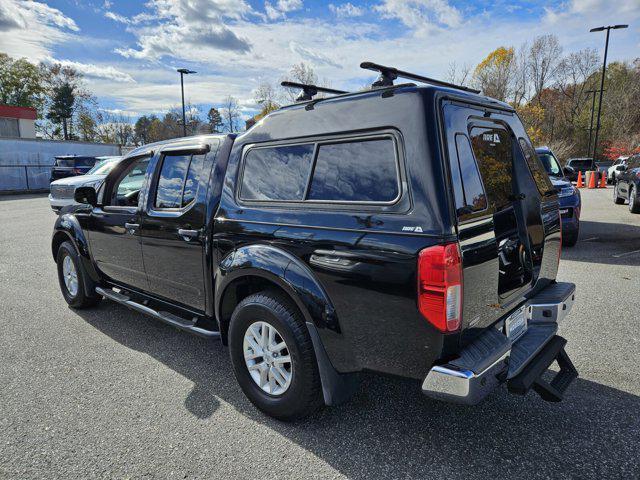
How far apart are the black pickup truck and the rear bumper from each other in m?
0.01

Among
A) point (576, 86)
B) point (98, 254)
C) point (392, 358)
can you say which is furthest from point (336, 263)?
point (576, 86)

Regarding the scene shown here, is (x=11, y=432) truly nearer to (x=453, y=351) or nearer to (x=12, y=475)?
(x=12, y=475)

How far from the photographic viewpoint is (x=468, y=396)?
6.97ft

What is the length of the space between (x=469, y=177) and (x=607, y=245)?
286 inches

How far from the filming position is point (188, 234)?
11.3 ft

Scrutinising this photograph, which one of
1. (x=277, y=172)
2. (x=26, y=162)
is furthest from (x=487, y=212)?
(x=26, y=162)

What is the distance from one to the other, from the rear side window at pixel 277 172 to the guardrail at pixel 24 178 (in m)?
26.1

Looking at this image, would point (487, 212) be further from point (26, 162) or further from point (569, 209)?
point (26, 162)

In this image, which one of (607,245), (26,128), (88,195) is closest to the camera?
(88,195)

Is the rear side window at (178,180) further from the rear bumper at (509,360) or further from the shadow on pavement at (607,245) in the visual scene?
the shadow on pavement at (607,245)

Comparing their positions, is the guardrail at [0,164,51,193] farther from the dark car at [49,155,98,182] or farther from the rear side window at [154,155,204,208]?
the rear side window at [154,155,204,208]

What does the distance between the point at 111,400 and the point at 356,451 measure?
183cm

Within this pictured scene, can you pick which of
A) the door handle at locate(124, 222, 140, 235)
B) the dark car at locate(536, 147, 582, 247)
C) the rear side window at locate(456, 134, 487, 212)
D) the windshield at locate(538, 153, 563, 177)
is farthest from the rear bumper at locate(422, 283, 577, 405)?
the windshield at locate(538, 153, 563, 177)

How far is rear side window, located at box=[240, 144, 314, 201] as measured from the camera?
2.81 meters
